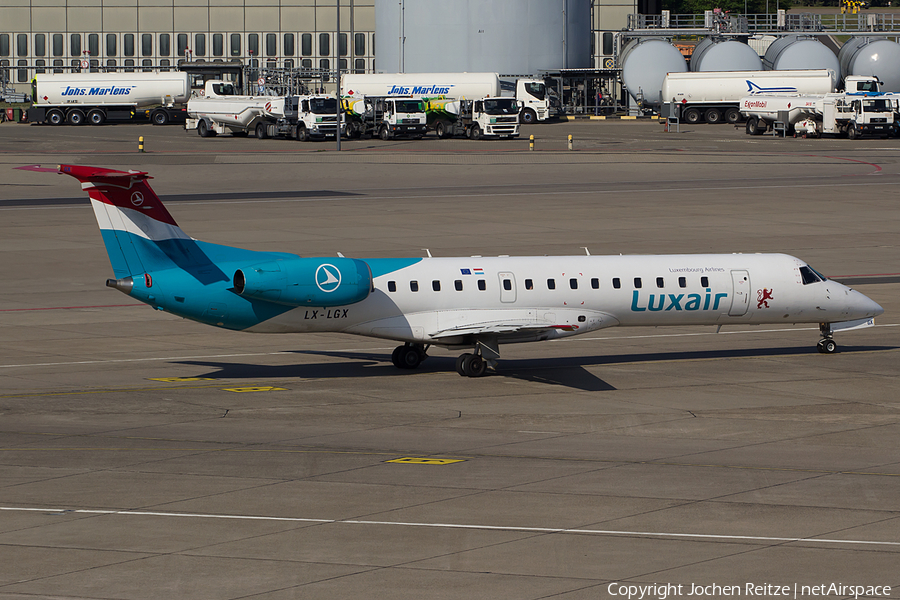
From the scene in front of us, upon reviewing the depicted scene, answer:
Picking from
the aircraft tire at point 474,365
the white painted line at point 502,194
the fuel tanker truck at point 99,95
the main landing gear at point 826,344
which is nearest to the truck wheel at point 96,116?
the fuel tanker truck at point 99,95

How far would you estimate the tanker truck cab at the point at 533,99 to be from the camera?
125438mm

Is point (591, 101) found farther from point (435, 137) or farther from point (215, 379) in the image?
point (215, 379)

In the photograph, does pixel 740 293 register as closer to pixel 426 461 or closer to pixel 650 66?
pixel 426 461

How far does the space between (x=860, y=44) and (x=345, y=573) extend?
418 ft

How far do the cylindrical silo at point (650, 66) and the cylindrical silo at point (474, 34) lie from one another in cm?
821

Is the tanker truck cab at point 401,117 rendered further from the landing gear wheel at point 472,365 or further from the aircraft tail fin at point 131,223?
the aircraft tail fin at point 131,223

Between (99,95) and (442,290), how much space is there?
328ft

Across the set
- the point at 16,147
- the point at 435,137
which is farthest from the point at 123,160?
the point at 435,137

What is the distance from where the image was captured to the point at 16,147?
317 ft

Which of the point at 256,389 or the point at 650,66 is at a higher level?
the point at 650,66

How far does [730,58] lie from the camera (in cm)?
12900

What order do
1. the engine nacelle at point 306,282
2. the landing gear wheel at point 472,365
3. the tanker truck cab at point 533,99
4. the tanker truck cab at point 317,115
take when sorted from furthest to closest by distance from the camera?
the tanker truck cab at point 533,99 < the tanker truck cab at point 317,115 < the landing gear wheel at point 472,365 < the engine nacelle at point 306,282

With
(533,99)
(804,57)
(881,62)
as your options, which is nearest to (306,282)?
(533,99)

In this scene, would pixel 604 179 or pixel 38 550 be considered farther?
pixel 604 179
